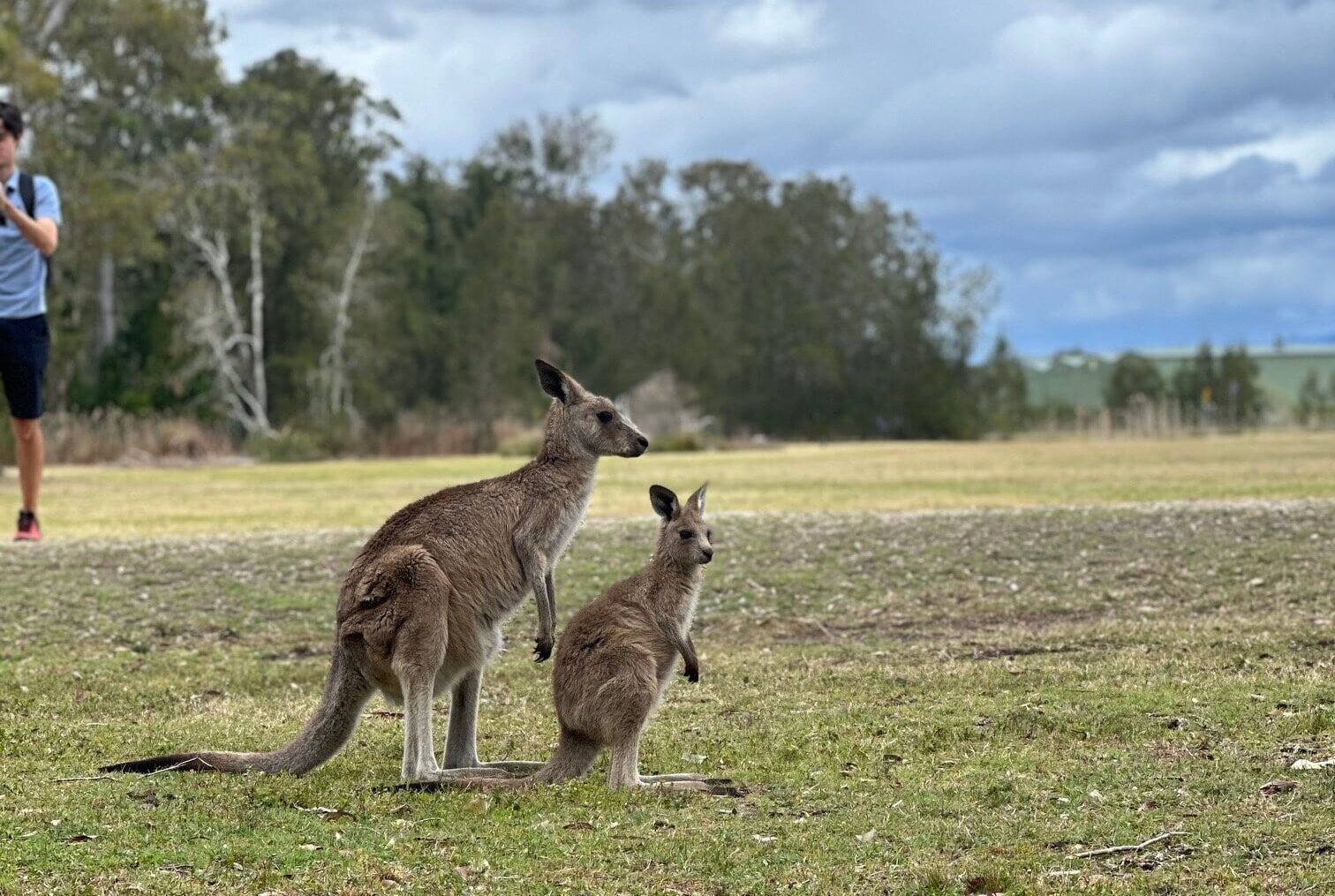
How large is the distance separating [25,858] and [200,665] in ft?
12.4

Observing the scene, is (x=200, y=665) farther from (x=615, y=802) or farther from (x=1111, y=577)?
(x=1111, y=577)

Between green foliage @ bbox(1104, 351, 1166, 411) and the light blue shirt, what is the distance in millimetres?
47554

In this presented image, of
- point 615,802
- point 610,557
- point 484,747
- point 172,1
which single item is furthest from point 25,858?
point 172,1

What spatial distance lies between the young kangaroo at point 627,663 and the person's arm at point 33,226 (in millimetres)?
6144

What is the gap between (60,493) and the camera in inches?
839

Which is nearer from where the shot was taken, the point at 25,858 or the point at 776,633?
the point at 25,858

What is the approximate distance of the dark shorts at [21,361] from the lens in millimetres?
10711

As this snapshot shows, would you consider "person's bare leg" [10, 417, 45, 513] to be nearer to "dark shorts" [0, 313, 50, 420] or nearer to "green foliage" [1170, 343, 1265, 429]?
"dark shorts" [0, 313, 50, 420]

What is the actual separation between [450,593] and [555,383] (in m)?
0.92

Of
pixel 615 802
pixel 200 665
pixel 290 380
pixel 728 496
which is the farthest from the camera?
pixel 290 380

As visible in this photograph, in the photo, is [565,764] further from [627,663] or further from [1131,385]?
[1131,385]

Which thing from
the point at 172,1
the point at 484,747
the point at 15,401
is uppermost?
the point at 172,1

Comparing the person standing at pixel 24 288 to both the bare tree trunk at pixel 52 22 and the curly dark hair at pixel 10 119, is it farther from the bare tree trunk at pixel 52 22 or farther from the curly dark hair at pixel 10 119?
the bare tree trunk at pixel 52 22

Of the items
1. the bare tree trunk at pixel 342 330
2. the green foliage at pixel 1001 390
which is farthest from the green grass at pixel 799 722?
the green foliage at pixel 1001 390
